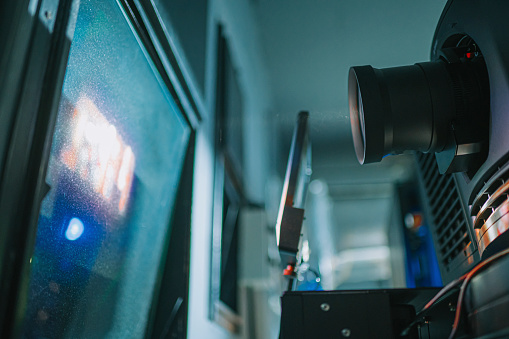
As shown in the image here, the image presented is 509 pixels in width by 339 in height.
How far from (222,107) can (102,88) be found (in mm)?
788

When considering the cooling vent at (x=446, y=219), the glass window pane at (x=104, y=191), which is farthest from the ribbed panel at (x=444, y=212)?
the glass window pane at (x=104, y=191)

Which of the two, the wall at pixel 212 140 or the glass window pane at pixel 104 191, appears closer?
the glass window pane at pixel 104 191

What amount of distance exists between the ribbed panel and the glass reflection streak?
1.51 ft

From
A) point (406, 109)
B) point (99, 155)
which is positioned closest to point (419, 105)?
point (406, 109)

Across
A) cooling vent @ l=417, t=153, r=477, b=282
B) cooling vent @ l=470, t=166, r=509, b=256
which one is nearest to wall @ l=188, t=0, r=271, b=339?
cooling vent @ l=417, t=153, r=477, b=282

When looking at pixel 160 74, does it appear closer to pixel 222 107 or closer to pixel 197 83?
pixel 197 83

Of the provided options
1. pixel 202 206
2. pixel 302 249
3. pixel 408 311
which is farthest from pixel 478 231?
pixel 202 206

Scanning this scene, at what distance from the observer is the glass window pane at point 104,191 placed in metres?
0.49

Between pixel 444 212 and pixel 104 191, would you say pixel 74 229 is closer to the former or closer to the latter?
pixel 104 191

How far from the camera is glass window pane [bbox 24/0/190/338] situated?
495 millimetres

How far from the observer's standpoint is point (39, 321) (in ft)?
1.54

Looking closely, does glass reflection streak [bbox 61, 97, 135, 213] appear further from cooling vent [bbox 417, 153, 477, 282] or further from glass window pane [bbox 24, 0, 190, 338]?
cooling vent [bbox 417, 153, 477, 282]

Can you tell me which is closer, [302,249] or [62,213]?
[62,213]

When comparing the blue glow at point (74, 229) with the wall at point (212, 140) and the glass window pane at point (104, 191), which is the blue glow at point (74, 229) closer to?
the glass window pane at point (104, 191)
